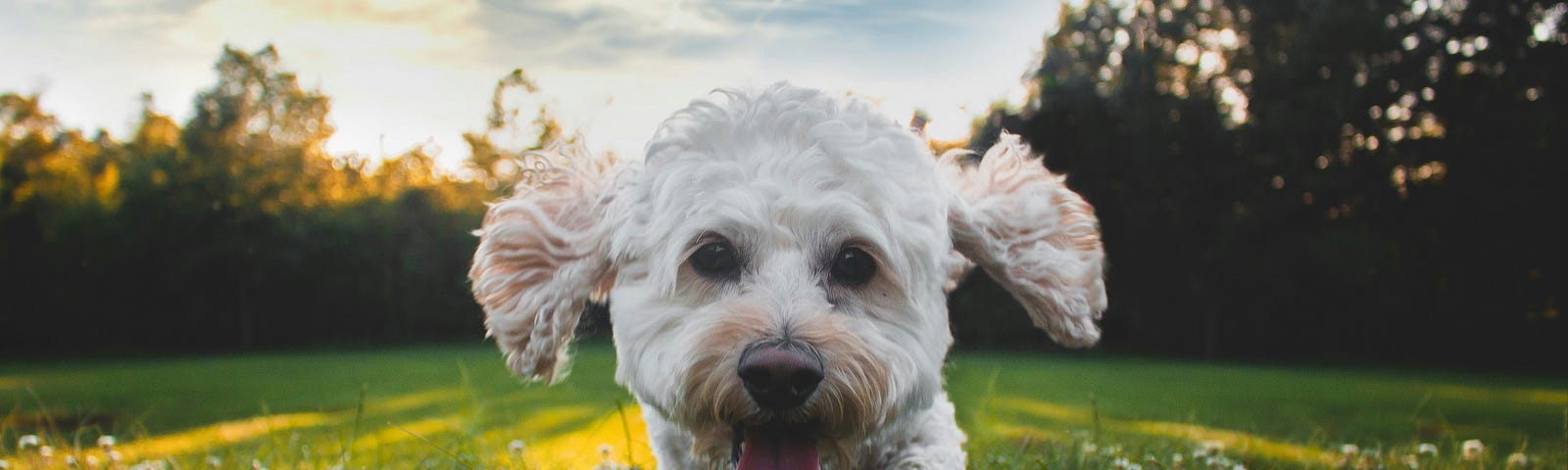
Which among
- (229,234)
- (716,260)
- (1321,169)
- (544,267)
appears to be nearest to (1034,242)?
(716,260)

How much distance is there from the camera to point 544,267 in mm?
3379

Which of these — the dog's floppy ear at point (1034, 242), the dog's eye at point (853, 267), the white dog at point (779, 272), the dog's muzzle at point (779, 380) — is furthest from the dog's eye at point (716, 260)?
the dog's floppy ear at point (1034, 242)

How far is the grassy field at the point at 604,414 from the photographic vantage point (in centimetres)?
417

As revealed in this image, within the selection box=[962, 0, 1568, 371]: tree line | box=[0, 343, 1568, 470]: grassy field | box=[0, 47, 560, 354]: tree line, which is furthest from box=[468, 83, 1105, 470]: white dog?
box=[0, 47, 560, 354]: tree line

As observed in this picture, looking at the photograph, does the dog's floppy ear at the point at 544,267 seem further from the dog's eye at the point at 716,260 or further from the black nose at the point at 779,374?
the black nose at the point at 779,374

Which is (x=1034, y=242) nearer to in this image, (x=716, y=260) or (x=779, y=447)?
(x=716, y=260)

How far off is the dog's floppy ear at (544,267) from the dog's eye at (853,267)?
83 cm

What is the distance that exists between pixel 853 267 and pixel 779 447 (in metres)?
0.57

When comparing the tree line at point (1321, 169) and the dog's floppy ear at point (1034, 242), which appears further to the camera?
the tree line at point (1321, 169)

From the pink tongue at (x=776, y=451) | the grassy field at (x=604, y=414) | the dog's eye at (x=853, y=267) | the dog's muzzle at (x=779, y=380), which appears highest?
the dog's eye at (x=853, y=267)

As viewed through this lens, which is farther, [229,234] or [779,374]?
[229,234]

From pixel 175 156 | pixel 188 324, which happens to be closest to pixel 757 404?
pixel 188 324

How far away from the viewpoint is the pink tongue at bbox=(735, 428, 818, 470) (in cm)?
255

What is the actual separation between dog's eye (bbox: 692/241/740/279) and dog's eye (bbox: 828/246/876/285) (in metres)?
0.28
